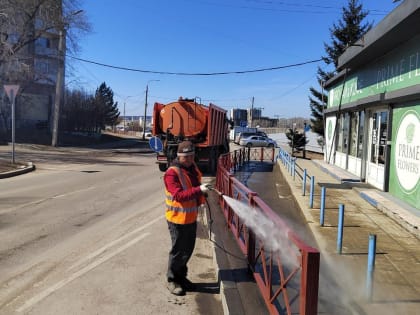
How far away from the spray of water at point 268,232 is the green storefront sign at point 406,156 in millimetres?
5557

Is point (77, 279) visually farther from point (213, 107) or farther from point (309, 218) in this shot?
point (213, 107)

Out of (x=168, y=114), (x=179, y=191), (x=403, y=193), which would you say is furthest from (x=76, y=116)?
(x=179, y=191)

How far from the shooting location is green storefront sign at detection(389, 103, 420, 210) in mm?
9406

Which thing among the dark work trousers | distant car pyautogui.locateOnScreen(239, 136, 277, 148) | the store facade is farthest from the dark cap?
distant car pyautogui.locateOnScreen(239, 136, 277, 148)

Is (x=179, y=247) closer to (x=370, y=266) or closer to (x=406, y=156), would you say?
(x=370, y=266)

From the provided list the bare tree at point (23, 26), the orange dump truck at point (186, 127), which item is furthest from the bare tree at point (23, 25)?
the orange dump truck at point (186, 127)

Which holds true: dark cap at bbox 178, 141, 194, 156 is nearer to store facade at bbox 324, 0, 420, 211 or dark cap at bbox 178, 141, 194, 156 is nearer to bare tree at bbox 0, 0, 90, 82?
store facade at bbox 324, 0, 420, 211

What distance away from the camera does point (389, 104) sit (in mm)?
11445

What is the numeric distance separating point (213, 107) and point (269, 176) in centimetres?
381

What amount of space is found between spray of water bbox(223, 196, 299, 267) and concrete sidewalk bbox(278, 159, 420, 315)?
45.2 inches

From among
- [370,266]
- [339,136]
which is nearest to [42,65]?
[339,136]

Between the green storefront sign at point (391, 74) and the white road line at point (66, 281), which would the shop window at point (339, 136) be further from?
the white road line at point (66, 281)

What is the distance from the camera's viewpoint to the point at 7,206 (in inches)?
372

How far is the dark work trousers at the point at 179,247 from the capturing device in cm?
477
